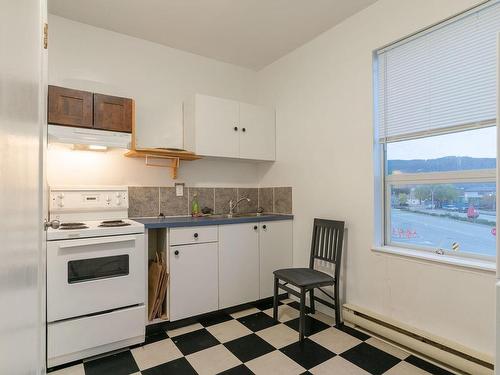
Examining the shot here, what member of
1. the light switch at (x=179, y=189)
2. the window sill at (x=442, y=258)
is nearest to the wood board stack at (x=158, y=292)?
the light switch at (x=179, y=189)

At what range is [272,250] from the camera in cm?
291

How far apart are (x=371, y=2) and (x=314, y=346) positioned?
273 centimetres

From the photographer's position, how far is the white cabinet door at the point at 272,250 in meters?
2.85

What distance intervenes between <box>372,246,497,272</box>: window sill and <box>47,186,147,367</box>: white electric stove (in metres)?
1.90

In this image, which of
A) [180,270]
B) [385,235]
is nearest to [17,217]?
[180,270]

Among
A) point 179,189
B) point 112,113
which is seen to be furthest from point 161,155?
point 112,113

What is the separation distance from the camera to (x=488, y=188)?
1.73 metres

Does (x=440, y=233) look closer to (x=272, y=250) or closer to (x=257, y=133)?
(x=272, y=250)

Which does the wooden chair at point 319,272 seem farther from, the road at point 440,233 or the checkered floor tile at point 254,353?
the road at point 440,233

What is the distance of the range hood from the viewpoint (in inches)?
84.1

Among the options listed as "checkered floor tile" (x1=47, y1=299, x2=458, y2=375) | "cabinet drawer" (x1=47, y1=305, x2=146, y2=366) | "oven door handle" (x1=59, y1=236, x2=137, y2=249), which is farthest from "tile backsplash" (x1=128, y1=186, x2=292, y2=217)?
"checkered floor tile" (x1=47, y1=299, x2=458, y2=375)

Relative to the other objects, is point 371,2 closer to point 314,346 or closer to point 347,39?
point 347,39

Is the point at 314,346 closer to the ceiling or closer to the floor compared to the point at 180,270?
closer to the floor

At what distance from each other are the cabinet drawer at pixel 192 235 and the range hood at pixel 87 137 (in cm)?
88
